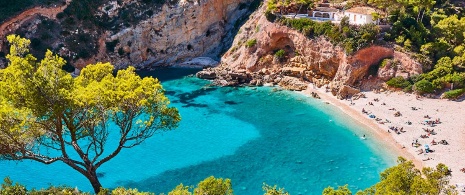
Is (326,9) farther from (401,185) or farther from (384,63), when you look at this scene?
(401,185)

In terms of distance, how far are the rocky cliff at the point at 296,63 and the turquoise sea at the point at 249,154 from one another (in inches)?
241

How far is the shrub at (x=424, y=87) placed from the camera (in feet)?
167

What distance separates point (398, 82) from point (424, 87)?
3246 millimetres

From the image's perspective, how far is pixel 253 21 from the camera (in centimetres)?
6819

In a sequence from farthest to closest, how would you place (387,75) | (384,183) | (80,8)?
(80,8)
(387,75)
(384,183)

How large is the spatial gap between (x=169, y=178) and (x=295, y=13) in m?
37.2

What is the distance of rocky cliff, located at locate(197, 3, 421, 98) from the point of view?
5462 cm

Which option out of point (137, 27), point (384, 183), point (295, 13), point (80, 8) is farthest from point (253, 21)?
point (384, 183)

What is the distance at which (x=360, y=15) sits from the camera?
5609 centimetres

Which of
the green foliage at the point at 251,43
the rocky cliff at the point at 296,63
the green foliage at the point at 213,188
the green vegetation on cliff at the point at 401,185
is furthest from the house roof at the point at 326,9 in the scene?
the green foliage at the point at 213,188

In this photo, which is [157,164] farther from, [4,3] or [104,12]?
[4,3]

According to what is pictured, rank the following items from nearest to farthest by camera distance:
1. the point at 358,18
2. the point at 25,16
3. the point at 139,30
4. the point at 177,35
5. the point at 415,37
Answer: the point at 415,37
the point at 358,18
the point at 25,16
the point at 139,30
the point at 177,35

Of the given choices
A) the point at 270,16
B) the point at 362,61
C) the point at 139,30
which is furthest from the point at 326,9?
the point at 139,30

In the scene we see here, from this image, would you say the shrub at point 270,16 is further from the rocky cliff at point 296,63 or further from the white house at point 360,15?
the white house at point 360,15
